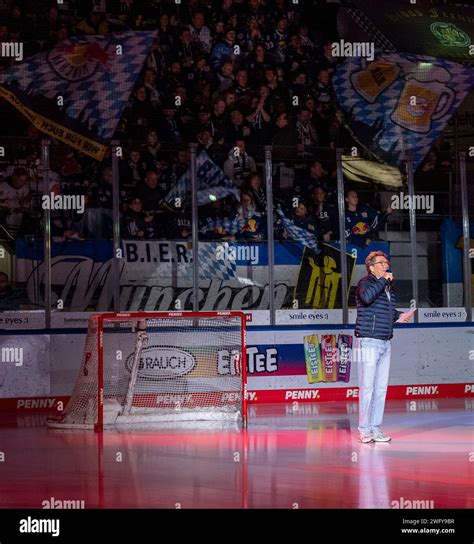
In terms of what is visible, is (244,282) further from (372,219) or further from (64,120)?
(64,120)

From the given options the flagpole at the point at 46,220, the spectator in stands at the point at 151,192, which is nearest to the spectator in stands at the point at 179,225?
the spectator in stands at the point at 151,192

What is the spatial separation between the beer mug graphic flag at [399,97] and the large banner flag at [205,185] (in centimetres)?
356

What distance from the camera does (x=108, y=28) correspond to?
20.4m

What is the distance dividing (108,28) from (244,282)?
611 cm

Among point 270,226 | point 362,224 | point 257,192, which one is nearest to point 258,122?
point 257,192

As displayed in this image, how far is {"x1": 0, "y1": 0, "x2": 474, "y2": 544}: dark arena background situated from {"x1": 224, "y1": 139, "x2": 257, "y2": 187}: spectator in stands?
0.04 m

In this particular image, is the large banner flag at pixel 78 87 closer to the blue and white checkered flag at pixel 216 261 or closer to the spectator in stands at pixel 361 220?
the blue and white checkered flag at pixel 216 261

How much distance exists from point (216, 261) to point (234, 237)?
515 mm

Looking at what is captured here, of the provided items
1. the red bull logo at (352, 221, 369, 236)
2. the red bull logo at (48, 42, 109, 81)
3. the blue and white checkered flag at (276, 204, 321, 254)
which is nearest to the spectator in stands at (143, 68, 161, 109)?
the red bull logo at (48, 42, 109, 81)

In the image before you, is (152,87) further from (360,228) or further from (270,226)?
(360,228)

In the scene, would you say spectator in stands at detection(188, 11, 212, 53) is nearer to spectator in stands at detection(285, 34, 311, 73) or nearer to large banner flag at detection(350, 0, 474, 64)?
spectator in stands at detection(285, 34, 311, 73)

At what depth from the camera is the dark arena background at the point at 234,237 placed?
44.8 feet

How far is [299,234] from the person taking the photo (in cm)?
1781

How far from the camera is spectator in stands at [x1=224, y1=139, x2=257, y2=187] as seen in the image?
17703mm
